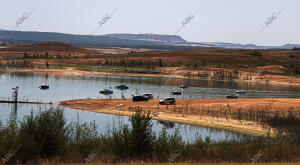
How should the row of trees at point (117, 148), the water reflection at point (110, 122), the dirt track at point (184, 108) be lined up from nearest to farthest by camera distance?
the row of trees at point (117, 148)
the water reflection at point (110, 122)
the dirt track at point (184, 108)

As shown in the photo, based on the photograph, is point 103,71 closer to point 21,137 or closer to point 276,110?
point 276,110

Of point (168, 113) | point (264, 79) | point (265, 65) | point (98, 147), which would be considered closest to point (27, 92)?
point (168, 113)

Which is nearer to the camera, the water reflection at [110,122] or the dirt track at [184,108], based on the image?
the water reflection at [110,122]

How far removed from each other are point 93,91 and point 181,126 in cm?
5111

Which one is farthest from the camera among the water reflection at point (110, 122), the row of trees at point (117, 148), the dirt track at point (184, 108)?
the dirt track at point (184, 108)

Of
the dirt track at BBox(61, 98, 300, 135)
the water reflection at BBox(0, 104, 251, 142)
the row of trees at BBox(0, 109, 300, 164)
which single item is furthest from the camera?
the dirt track at BBox(61, 98, 300, 135)

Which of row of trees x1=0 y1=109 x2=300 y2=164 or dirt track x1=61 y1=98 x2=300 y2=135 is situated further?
dirt track x1=61 y1=98 x2=300 y2=135

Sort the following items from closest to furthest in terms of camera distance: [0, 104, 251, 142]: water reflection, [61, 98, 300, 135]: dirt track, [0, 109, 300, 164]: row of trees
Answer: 1. [0, 109, 300, 164]: row of trees
2. [0, 104, 251, 142]: water reflection
3. [61, 98, 300, 135]: dirt track

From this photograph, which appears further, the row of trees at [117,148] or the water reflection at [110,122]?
the water reflection at [110,122]

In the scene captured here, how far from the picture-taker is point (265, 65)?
19675 cm

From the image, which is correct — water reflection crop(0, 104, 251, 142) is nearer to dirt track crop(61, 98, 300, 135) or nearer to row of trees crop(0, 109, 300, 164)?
dirt track crop(61, 98, 300, 135)

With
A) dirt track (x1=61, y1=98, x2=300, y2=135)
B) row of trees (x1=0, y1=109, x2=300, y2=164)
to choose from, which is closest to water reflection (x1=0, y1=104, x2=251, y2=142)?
dirt track (x1=61, y1=98, x2=300, y2=135)

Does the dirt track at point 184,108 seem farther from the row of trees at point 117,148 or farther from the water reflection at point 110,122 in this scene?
the row of trees at point 117,148

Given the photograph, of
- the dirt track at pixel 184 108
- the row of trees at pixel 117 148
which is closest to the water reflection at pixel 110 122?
the dirt track at pixel 184 108
